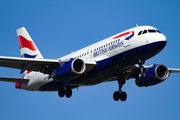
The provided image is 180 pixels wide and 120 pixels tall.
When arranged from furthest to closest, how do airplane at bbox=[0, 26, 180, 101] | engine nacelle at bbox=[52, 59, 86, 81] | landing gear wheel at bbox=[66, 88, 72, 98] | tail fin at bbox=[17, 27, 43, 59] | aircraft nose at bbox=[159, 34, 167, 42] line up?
1. tail fin at bbox=[17, 27, 43, 59]
2. landing gear wheel at bbox=[66, 88, 72, 98]
3. engine nacelle at bbox=[52, 59, 86, 81]
4. airplane at bbox=[0, 26, 180, 101]
5. aircraft nose at bbox=[159, 34, 167, 42]

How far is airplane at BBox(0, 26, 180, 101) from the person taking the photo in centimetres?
2869

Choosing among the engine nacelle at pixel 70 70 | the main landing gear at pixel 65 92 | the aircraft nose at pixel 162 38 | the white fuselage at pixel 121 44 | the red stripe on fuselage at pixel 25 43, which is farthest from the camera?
the red stripe on fuselage at pixel 25 43

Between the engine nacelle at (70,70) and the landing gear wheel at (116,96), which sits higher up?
the engine nacelle at (70,70)

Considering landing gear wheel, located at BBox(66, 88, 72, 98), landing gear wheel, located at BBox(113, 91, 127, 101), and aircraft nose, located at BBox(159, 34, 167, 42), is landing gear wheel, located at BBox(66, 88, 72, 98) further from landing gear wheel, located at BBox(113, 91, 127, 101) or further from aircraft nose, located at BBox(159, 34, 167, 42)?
aircraft nose, located at BBox(159, 34, 167, 42)

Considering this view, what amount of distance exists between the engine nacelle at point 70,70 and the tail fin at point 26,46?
9.58m

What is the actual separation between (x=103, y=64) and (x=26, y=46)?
1465 cm

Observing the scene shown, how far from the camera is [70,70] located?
29406 millimetres

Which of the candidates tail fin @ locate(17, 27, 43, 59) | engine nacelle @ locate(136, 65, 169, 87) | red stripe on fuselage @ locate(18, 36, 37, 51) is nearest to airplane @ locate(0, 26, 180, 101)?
engine nacelle @ locate(136, 65, 169, 87)

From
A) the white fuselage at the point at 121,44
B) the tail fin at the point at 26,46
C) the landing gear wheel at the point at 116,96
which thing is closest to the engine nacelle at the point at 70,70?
the white fuselage at the point at 121,44

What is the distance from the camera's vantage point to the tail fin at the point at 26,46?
39938mm

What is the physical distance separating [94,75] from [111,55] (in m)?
2.91

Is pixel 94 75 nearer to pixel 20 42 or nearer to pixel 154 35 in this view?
pixel 154 35

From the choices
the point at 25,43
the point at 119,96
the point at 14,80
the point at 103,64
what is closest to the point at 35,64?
the point at 14,80

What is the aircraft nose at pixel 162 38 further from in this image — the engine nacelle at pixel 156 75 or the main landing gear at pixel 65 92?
the main landing gear at pixel 65 92
